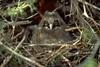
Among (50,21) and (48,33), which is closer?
(50,21)

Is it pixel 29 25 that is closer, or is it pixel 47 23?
pixel 47 23

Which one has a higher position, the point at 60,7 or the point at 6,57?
the point at 60,7

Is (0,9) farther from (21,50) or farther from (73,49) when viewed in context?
(73,49)

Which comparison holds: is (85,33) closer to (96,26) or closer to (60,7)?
(96,26)

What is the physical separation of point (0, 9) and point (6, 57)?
0.47 metres

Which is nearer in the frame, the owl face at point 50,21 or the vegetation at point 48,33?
the vegetation at point 48,33

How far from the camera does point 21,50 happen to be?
191 centimetres

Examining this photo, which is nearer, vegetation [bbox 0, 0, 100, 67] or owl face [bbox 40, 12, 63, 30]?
vegetation [bbox 0, 0, 100, 67]

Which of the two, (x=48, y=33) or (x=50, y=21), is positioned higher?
(x=50, y=21)

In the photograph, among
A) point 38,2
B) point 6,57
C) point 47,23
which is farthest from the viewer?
point 38,2

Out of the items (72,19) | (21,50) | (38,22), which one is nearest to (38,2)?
(38,22)

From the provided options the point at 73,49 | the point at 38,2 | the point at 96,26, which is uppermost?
the point at 38,2

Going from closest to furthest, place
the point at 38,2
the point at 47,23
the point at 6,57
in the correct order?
the point at 6,57, the point at 47,23, the point at 38,2

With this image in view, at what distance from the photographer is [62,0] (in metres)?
2.25
